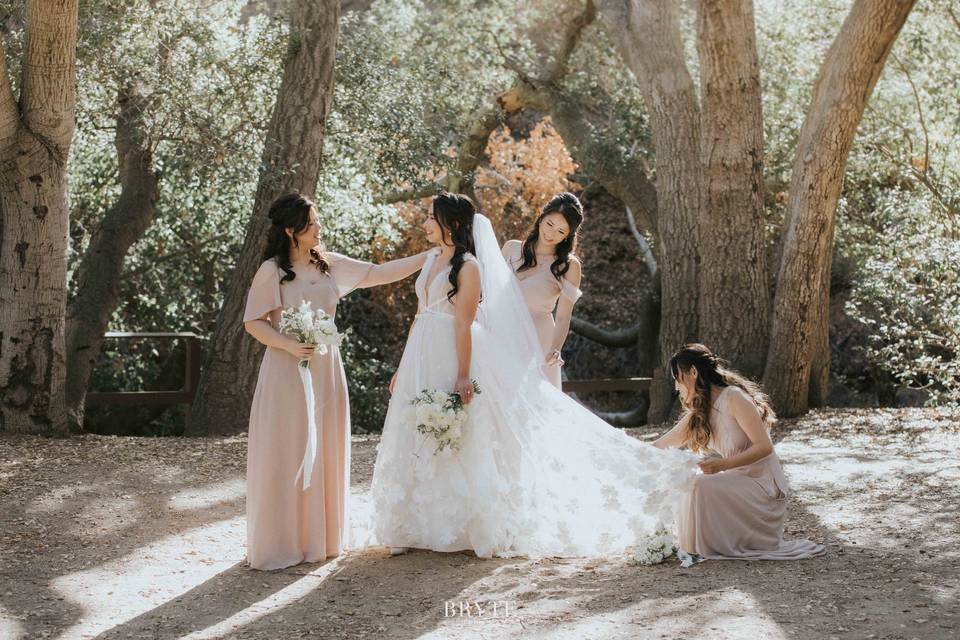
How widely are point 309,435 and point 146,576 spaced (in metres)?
1.09

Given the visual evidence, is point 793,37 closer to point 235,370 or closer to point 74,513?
point 235,370

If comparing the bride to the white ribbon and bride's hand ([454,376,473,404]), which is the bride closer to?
bride's hand ([454,376,473,404])

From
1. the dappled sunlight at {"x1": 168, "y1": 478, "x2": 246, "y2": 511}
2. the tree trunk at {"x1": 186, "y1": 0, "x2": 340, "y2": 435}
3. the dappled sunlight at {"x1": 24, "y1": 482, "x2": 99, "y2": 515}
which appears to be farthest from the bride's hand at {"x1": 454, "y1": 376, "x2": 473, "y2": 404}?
the tree trunk at {"x1": 186, "y1": 0, "x2": 340, "y2": 435}

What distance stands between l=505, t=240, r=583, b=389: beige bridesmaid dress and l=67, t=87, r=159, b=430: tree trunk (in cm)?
557

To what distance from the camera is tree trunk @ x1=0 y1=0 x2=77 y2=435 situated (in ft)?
27.4

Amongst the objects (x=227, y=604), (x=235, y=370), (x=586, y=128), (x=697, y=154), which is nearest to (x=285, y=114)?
(x=235, y=370)

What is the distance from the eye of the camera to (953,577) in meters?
4.97

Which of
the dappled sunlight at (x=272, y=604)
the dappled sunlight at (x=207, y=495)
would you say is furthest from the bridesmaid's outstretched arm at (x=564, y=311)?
the dappled sunlight at (x=207, y=495)

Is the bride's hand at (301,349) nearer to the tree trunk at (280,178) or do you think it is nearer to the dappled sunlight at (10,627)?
the dappled sunlight at (10,627)

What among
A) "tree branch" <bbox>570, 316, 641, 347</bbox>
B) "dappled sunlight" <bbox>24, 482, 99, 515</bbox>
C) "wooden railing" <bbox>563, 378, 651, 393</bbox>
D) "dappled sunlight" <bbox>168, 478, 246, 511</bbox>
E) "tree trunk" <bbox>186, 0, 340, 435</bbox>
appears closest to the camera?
"dappled sunlight" <bbox>24, 482, 99, 515</bbox>

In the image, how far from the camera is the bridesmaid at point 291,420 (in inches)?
212

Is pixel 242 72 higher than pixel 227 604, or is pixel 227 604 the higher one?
pixel 242 72

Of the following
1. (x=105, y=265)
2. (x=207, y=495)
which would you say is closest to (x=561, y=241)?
(x=207, y=495)

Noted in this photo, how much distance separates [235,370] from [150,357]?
5.03 m
